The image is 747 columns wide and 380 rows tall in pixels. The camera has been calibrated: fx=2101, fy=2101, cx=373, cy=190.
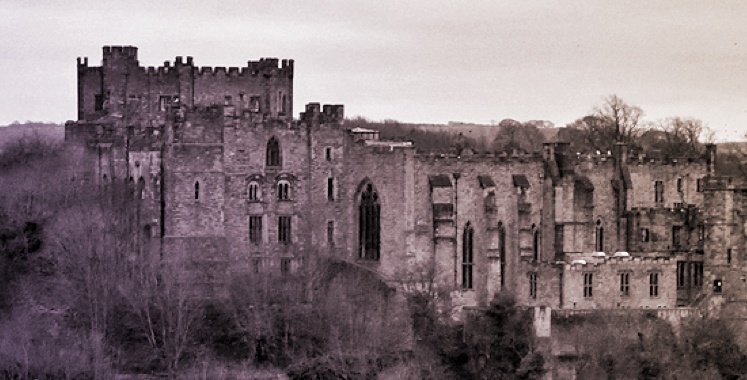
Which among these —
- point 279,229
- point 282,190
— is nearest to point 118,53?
point 282,190

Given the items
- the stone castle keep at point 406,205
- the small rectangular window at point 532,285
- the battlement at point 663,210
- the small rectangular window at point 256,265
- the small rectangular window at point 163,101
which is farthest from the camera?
the small rectangular window at point 163,101

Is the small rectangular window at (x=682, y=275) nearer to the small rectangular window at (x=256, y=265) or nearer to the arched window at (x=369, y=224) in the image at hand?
the arched window at (x=369, y=224)

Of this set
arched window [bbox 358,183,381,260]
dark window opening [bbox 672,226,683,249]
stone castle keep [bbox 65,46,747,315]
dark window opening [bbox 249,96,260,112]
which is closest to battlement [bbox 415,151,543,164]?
stone castle keep [bbox 65,46,747,315]

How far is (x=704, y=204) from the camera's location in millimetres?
79250

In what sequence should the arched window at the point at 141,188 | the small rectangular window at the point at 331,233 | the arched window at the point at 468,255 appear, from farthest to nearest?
the arched window at the point at 468,255
the small rectangular window at the point at 331,233
the arched window at the point at 141,188

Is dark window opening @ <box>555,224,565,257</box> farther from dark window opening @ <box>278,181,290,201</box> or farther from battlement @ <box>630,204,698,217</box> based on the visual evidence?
dark window opening @ <box>278,181,290,201</box>

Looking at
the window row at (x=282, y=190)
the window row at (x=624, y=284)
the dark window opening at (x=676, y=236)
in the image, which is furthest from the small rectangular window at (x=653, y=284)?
the window row at (x=282, y=190)

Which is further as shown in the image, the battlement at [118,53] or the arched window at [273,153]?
the battlement at [118,53]

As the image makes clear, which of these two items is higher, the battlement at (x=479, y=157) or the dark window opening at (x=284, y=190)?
the battlement at (x=479, y=157)

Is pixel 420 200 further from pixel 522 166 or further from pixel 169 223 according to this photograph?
pixel 169 223

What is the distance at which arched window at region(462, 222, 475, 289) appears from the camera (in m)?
79.9

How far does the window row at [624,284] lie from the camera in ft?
255

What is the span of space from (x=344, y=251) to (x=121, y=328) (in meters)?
10.1

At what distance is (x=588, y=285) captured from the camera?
77.8 metres
